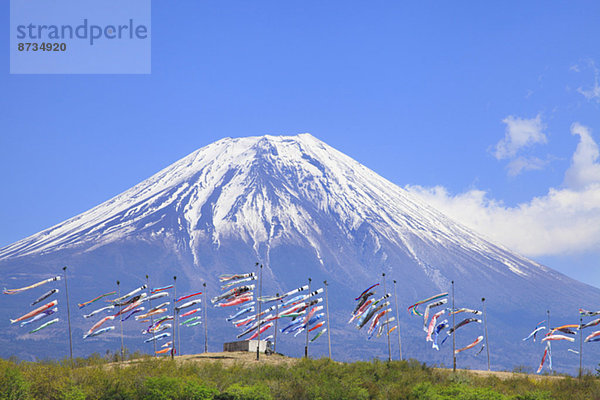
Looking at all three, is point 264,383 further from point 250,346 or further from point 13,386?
point 250,346

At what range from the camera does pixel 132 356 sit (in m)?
61.9

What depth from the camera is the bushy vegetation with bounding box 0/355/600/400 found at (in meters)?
43.5

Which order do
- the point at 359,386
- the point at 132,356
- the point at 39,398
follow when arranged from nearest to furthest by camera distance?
the point at 39,398 < the point at 359,386 < the point at 132,356

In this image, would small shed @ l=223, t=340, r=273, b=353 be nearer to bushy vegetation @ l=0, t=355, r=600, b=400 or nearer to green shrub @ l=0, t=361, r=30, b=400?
bushy vegetation @ l=0, t=355, r=600, b=400

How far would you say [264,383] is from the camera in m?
48.1

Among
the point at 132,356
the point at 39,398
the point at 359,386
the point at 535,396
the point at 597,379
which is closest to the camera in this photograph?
the point at 39,398

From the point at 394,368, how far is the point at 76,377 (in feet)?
81.3

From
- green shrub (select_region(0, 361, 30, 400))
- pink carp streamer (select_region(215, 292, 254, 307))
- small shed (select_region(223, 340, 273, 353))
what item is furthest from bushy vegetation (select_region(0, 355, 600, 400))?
small shed (select_region(223, 340, 273, 353))

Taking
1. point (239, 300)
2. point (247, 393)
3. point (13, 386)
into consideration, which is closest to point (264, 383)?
point (247, 393)

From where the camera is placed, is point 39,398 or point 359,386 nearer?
point 39,398

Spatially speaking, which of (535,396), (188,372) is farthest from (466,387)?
(188,372)

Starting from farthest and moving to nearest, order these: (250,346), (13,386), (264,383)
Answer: (250,346) < (264,383) < (13,386)

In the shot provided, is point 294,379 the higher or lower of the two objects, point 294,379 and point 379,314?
the lower

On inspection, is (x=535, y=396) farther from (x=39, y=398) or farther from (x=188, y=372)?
(x=39, y=398)
